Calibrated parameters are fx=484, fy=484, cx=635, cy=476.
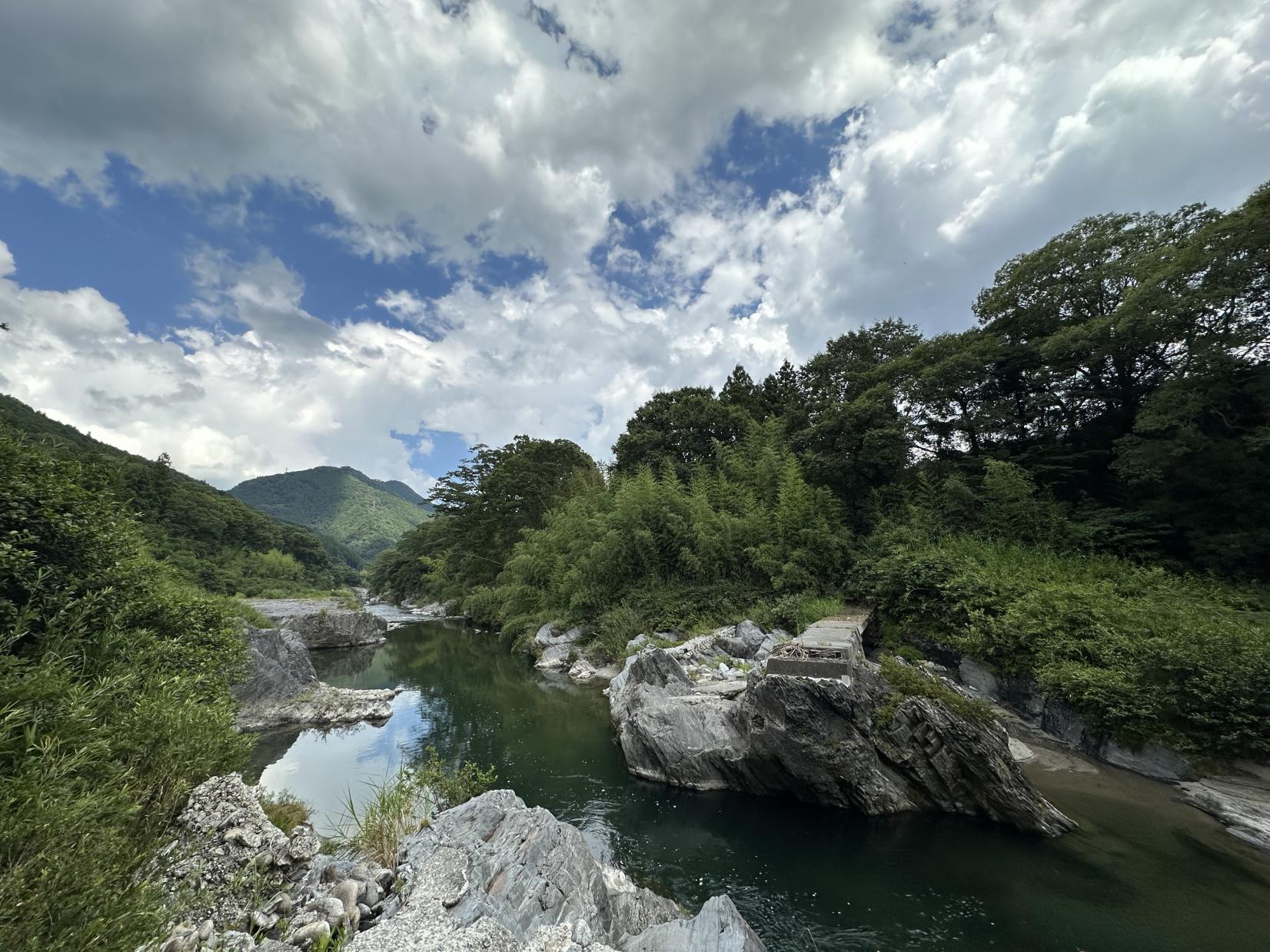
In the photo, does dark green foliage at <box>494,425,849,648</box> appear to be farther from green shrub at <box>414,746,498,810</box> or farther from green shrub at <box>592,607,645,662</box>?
green shrub at <box>414,746,498,810</box>

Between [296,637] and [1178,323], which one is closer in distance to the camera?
[1178,323]

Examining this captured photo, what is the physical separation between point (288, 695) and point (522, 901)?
1282 cm

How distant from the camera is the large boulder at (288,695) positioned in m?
12.8

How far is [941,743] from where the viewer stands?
777cm

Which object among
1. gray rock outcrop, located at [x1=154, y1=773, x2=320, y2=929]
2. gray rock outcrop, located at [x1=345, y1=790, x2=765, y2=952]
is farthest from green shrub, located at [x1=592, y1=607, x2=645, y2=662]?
gray rock outcrop, located at [x1=154, y1=773, x2=320, y2=929]

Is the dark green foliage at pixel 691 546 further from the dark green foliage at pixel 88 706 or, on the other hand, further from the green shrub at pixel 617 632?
the dark green foliage at pixel 88 706

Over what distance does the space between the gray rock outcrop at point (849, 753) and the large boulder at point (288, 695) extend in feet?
29.3

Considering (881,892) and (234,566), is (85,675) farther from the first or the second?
(234,566)

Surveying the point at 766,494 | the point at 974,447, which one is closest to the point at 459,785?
the point at 766,494

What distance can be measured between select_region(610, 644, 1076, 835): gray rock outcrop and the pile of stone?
6.03m

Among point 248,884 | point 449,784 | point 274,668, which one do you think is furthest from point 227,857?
point 274,668

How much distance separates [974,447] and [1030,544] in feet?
17.1

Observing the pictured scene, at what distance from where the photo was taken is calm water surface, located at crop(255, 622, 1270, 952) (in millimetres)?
5426

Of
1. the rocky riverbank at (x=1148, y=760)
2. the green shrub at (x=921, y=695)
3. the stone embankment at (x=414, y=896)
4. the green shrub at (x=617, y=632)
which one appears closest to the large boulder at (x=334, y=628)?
the green shrub at (x=617, y=632)
